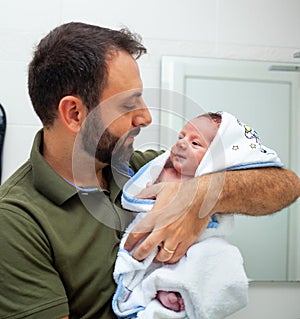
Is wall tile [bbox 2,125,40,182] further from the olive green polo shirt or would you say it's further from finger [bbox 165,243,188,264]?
finger [bbox 165,243,188,264]

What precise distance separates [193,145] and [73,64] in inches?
12.6

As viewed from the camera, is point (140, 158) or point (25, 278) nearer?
point (25, 278)

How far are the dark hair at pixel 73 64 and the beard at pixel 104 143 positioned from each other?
0.05 m

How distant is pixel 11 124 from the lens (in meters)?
1.81

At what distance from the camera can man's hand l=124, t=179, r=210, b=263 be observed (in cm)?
120

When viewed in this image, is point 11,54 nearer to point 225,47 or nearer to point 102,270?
point 225,47

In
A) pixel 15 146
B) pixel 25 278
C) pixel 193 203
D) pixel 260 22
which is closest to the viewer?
pixel 25 278

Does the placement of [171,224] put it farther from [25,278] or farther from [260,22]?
[260,22]

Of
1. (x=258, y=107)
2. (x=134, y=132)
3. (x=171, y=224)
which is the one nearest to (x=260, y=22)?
(x=258, y=107)

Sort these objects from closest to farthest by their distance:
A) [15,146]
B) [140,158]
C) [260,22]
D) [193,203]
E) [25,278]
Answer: [25,278], [193,203], [140,158], [15,146], [260,22]

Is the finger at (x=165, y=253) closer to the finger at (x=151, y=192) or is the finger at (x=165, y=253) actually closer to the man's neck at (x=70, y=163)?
the finger at (x=151, y=192)

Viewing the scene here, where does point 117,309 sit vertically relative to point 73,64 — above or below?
below

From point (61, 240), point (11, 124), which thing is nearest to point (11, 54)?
point (11, 124)

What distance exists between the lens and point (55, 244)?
3.90 ft
